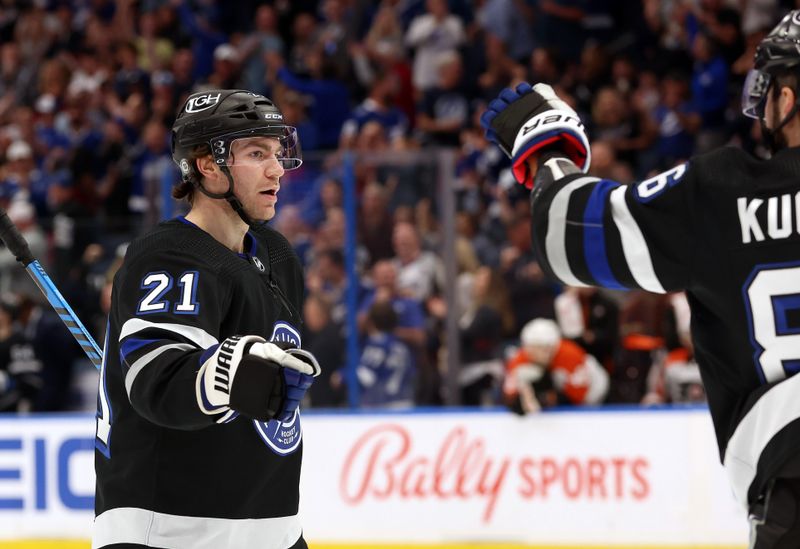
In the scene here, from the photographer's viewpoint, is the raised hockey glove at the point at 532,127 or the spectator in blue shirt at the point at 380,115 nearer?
the raised hockey glove at the point at 532,127

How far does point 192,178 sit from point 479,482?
4020mm

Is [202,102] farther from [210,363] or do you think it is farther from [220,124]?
[210,363]

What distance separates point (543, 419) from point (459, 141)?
3.49 m

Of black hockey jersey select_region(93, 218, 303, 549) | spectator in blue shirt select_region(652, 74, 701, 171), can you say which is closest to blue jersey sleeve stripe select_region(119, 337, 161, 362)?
black hockey jersey select_region(93, 218, 303, 549)

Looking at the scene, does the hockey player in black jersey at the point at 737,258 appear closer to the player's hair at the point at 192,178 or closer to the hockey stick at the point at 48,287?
the player's hair at the point at 192,178

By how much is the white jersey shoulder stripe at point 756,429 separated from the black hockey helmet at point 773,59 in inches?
19.1

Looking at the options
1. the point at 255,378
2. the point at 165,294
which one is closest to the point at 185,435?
the point at 165,294

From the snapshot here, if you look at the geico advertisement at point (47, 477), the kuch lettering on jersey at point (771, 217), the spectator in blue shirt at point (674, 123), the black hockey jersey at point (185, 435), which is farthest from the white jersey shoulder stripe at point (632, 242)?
the spectator in blue shirt at point (674, 123)

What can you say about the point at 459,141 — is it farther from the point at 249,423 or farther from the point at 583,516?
the point at 249,423

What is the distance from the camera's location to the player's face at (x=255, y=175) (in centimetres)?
286

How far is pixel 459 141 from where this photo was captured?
9.70m

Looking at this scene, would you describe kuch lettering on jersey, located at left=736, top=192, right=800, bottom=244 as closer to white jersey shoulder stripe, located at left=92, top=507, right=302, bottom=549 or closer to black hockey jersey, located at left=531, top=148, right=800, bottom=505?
black hockey jersey, located at left=531, top=148, right=800, bottom=505

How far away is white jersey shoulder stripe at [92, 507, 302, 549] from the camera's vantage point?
2.67m

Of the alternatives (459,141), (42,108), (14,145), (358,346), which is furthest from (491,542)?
(42,108)
